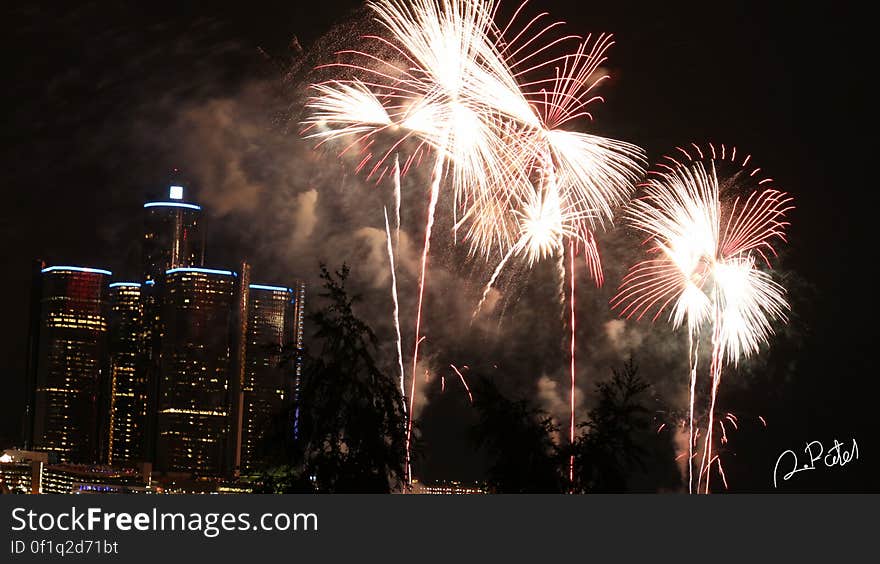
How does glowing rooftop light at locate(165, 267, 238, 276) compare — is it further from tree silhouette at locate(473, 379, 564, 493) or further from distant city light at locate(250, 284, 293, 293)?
tree silhouette at locate(473, 379, 564, 493)

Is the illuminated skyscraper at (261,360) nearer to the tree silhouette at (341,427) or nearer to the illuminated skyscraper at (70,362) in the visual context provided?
the illuminated skyscraper at (70,362)

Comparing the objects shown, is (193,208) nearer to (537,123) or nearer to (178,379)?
(178,379)

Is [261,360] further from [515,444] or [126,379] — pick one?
[515,444]

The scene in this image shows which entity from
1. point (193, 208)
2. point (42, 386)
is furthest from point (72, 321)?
point (193, 208)
